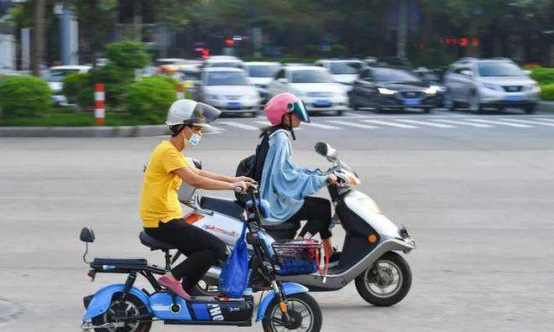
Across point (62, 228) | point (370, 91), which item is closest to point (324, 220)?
point (62, 228)

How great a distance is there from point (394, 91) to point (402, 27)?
74.6 ft

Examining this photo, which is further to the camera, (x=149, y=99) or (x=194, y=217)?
(x=149, y=99)

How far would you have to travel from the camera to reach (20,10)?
94.6ft

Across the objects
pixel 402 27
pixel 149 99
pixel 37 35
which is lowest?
pixel 149 99

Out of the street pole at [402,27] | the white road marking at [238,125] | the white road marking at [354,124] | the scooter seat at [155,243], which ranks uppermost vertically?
the street pole at [402,27]

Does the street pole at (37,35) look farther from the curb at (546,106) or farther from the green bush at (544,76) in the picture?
the green bush at (544,76)

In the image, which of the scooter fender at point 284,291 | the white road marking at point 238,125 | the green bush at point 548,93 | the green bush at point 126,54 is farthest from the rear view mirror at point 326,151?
the green bush at point 548,93

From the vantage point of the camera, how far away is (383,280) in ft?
26.1

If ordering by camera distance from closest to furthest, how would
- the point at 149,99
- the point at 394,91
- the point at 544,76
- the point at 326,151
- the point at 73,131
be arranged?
the point at 326,151, the point at 73,131, the point at 149,99, the point at 394,91, the point at 544,76

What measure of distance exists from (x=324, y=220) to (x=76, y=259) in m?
2.90

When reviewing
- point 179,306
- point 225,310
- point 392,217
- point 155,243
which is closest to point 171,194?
point 155,243

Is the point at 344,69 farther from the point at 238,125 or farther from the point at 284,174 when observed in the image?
the point at 284,174

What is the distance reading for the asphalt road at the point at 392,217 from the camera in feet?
25.9

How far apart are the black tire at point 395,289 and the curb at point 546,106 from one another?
25.9m
